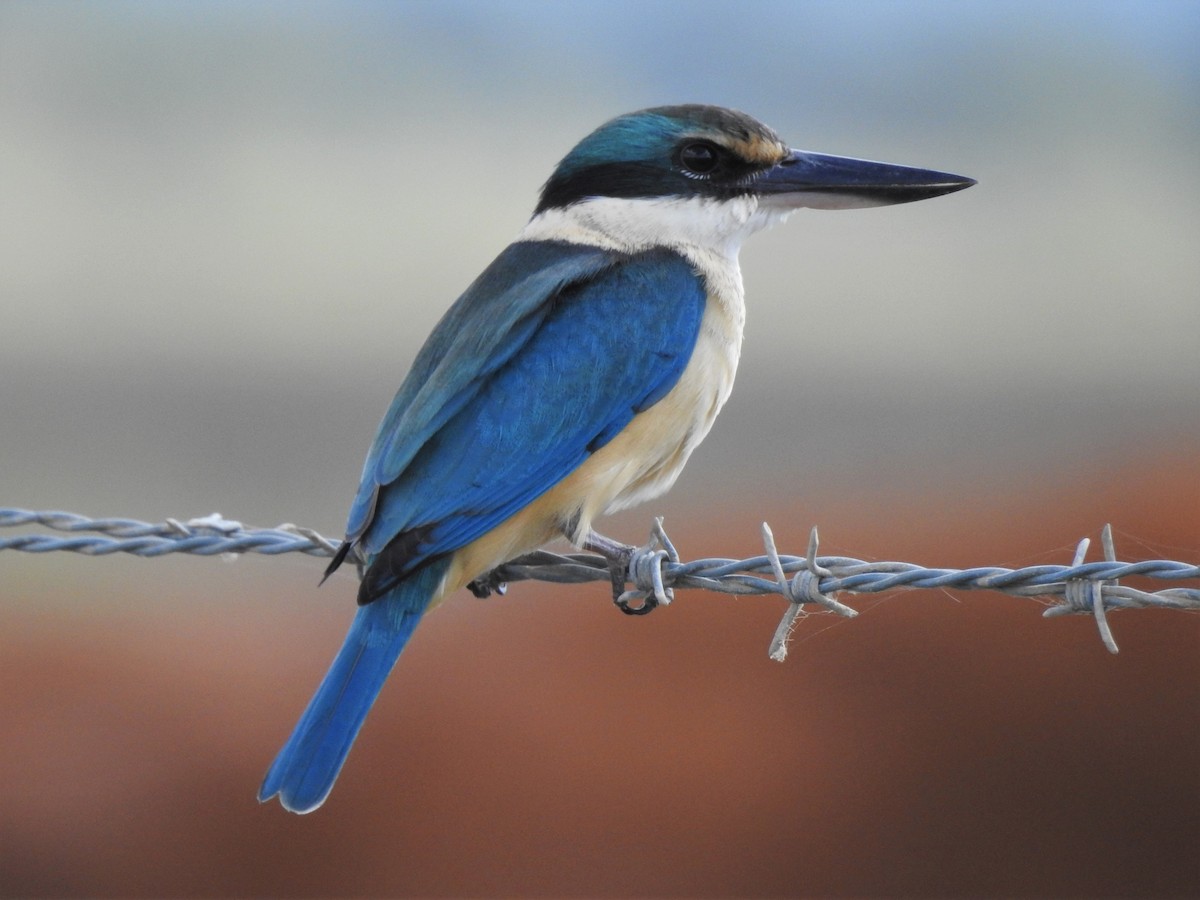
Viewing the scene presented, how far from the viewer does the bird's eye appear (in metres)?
3.22

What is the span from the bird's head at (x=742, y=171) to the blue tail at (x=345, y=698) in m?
1.19

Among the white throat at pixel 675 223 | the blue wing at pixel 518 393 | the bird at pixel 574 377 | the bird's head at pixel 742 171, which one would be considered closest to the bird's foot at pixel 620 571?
the bird at pixel 574 377

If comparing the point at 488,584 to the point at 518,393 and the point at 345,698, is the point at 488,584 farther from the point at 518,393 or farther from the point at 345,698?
the point at 345,698

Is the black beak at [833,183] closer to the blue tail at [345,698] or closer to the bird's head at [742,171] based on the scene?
the bird's head at [742,171]

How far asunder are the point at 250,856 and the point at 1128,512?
479 centimetres

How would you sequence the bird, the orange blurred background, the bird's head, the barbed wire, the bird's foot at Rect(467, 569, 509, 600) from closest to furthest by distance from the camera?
the barbed wire → the bird → the bird's foot at Rect(467, 569, 509, 600) → the bird's head → the orange blurred background

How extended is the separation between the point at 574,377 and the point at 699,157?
755 millimetres

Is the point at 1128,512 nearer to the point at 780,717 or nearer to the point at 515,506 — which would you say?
the point at 780,717

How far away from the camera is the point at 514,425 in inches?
108

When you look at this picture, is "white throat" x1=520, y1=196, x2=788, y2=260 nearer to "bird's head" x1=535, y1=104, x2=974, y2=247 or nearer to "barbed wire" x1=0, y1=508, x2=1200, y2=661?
"bird's head" x1=535, y1=104, x2=974, y2=247

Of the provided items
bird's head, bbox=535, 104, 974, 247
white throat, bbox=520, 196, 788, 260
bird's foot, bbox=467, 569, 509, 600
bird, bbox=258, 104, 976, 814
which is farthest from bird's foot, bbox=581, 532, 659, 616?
bird's head, bbox=535, 104, 974, 247

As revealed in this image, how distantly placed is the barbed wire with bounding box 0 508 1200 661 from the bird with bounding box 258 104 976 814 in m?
0.11

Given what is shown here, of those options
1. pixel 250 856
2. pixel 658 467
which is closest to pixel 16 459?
pixel 250 856

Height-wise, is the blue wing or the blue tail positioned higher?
the blue wing
